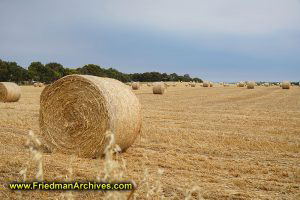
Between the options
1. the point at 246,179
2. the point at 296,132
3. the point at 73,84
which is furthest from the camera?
the point at 296,132

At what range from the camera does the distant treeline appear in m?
69.7

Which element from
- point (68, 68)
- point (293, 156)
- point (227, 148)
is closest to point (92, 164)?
point (227, 148)

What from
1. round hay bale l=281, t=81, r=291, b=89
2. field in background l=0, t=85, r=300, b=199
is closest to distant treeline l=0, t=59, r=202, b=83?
round hay bale l=281, t=81, r=291, b=89

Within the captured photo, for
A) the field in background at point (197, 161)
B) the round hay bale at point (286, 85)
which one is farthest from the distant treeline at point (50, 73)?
the field in background at point (197, 161)

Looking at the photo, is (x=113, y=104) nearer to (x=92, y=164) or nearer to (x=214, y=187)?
(x=92, y=164)

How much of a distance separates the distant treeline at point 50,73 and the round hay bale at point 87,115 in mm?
65296

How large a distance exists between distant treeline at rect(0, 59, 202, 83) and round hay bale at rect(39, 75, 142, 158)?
6530 cm

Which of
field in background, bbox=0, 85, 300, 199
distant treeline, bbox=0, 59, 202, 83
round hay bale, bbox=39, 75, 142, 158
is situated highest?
distant treeline, bbox=0, 59, 202, 83

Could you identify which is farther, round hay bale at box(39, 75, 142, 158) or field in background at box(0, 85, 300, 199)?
round hay bale at box(39, 75, 142, 158)

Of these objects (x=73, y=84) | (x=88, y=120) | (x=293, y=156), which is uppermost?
(x=73, y=84)

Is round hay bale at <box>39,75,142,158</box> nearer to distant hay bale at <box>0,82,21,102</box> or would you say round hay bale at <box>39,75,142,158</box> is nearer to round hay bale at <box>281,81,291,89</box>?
distant hay bale at <box>0,82,21,102</box>

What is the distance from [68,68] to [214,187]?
275 feet

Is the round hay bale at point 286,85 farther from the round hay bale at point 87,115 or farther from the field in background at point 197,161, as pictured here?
the round hay bale at point 87,115

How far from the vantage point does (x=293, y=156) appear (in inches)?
292
